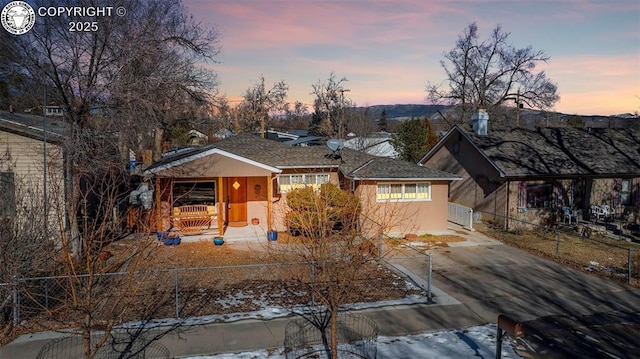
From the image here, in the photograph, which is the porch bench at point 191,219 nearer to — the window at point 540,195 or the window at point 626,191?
the window at point 540,195

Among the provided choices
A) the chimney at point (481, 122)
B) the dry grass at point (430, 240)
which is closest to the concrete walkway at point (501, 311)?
the dry grass at point (430, 240)

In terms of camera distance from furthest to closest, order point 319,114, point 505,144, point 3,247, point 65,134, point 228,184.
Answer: point 319,114
point 505,144
point 228,184
point 65,134
point 3,247

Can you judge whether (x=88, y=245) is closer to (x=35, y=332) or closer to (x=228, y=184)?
(x=35, y=332)

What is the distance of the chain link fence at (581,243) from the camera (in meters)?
13.7

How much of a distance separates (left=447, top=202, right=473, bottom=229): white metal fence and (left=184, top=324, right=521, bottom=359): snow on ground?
449 inches

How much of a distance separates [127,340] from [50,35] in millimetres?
9839

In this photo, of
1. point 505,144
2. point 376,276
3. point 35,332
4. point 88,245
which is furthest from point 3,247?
point 505,144

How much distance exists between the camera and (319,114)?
5988 cm

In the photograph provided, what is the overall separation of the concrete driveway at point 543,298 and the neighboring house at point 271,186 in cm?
267

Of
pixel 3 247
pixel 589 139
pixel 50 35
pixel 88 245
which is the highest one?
pixel 50 35

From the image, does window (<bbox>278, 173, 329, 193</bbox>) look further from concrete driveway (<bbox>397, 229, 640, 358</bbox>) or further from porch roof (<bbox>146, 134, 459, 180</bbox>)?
concrete driveway (<bbox>397, 229, 640, 358</bbox>)

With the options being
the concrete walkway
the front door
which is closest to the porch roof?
the front door

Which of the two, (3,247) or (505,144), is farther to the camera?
(505,144)

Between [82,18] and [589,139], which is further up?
[82,18]
